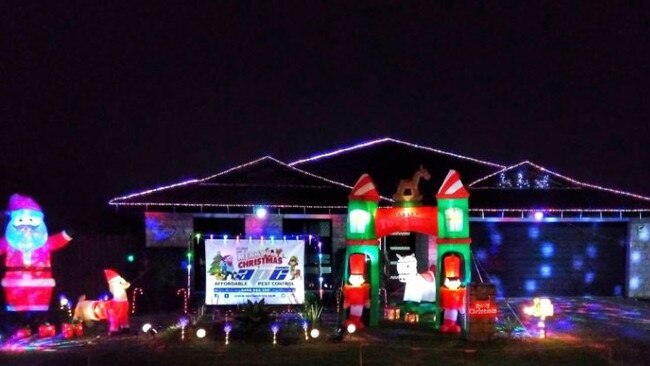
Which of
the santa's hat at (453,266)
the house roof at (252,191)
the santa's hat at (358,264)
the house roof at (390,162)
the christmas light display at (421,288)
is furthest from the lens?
the house roof at (390,162)

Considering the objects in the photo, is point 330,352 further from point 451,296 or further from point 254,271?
point 254,271

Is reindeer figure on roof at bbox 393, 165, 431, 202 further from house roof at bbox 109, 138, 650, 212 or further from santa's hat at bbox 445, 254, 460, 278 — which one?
house roof at bbox 109, 138, 650, 212

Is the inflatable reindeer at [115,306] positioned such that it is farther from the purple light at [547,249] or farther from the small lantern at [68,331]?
the purple light at [547,249]

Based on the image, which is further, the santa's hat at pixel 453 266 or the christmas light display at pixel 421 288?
the christmas light display at pixel 421 288

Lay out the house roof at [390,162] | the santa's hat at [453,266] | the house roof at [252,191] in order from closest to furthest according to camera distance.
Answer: the santa's hat at [453,266]
the house roof at [252,191]
the house roof at [390,162]

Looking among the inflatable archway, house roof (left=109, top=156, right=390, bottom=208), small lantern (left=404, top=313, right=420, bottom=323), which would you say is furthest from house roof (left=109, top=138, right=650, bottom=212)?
small lantern (left=404, top=313, right=420, bottom=323)

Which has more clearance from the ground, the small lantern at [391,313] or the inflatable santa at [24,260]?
the inflatable santa at [24,260]

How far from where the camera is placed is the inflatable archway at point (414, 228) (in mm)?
14469

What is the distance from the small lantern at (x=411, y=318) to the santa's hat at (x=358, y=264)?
1819 millimetres

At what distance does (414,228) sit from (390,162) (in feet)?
28.8

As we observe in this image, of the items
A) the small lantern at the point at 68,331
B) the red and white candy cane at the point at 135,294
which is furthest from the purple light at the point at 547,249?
the small lantern at the point at 68,331

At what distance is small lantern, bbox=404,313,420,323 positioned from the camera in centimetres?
1558

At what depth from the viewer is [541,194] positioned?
20.8m

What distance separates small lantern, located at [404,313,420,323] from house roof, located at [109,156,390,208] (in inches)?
149
